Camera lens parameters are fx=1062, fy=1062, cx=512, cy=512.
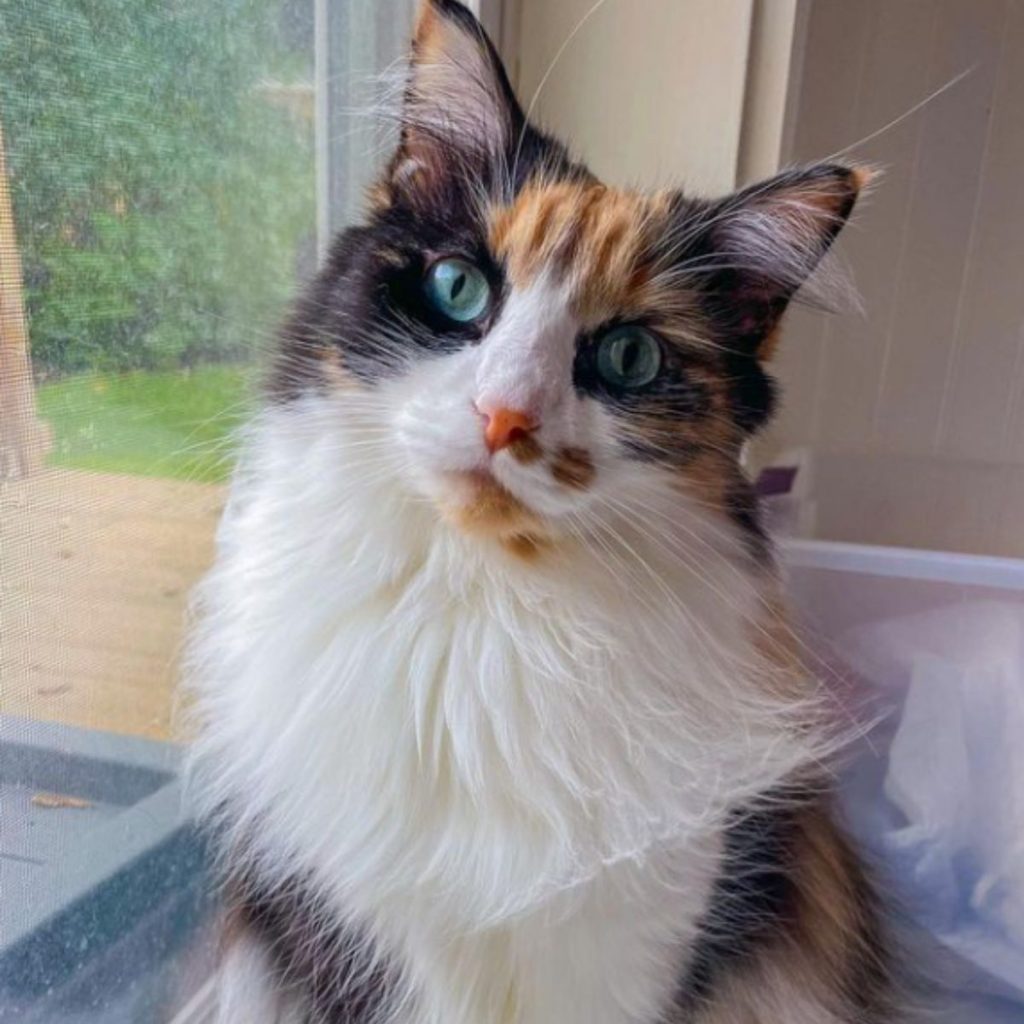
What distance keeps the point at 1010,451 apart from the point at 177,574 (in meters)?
1.92

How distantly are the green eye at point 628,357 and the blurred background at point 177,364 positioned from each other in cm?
27

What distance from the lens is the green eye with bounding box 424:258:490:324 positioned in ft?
2.47

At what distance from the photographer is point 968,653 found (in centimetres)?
137

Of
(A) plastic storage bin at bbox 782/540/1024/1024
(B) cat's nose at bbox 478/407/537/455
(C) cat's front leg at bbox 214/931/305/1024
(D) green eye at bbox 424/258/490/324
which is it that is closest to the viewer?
(B) cat's nose at bbox 478/407/537/455

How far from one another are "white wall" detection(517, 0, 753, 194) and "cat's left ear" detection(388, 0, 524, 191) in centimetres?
55

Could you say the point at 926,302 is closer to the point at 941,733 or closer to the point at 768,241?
the point at 941,733

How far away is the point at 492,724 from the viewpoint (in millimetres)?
738

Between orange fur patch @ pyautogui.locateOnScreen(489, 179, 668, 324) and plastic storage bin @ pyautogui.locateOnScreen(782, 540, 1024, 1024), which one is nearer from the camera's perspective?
orange fur patch @ pyautogui.locateOnScreen(489, 179, 668, 324)

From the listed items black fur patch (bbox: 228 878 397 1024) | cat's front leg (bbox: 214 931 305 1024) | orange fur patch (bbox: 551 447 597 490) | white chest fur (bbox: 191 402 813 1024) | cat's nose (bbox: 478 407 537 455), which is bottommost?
cat's front leg (bbox: 214 931 305 1024)

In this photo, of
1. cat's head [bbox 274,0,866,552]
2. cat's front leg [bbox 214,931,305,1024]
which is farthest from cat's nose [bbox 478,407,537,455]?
cat's front leg [bbox 214,931,305,1024]

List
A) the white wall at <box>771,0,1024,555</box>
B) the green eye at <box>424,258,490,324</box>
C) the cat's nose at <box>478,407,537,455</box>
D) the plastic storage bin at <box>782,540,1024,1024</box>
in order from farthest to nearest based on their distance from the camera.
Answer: the white wall at <box>771,0,1024,555</box> → the plastic storage bin at <box>782,540,1024,1024</box> → the green eye at <box>424,258,490,324</box> → the cat's nose at <box>478,407,537,455</box>

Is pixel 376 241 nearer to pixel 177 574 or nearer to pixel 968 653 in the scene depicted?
pixel 177 574

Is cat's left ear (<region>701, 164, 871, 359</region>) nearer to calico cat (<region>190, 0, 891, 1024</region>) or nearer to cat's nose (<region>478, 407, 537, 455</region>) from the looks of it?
calico cat (<region>190, 0, 891, 1024</region>)

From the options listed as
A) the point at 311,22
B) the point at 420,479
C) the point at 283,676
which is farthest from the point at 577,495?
the point at 311,22
